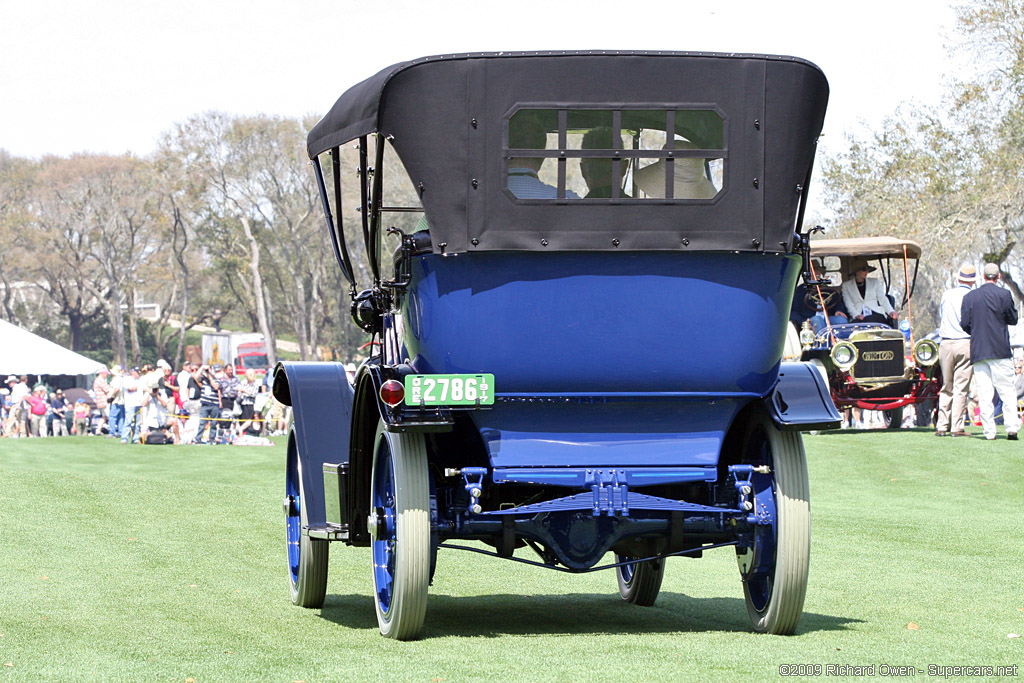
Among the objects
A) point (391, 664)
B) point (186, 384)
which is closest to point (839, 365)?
point (186, 384)

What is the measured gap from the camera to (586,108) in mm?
5609

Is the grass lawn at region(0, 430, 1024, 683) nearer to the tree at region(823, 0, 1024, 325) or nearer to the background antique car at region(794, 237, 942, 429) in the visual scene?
the background antique car at region(794, 237, 942, 429)

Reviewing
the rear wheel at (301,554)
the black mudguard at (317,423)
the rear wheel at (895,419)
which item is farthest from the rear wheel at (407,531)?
the rear wheel at (895,419)

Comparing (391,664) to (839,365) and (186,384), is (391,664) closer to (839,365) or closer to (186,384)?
(839,365)

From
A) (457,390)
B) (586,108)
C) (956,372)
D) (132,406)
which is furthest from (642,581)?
(132,406)

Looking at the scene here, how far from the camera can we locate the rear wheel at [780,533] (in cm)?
582

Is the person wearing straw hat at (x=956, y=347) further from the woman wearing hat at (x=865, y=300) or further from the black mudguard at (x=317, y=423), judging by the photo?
the black mudguard at (x=317, y=423)

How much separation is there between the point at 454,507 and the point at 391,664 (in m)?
0.90

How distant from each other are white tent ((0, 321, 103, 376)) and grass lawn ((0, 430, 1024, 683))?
25203mm

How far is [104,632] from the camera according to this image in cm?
Result: 615

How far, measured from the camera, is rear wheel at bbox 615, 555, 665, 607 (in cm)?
761

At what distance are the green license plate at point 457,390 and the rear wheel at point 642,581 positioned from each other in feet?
7.54

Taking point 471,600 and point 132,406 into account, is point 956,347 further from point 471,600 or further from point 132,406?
point 132,406

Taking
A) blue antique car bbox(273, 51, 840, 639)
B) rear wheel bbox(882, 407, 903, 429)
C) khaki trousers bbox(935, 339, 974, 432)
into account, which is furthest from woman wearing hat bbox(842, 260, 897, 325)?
blue antique car bbox(273, 51, 840, 639)
